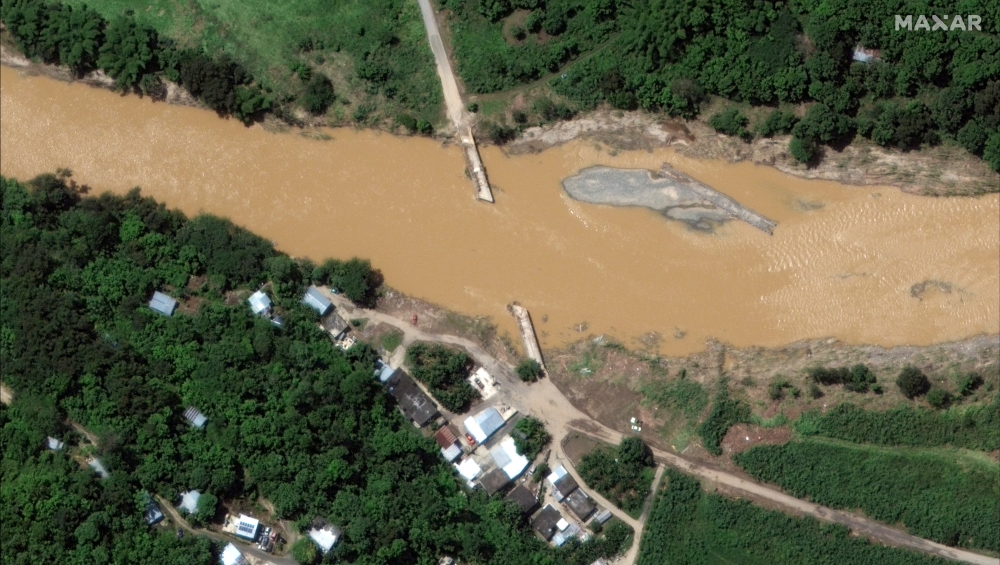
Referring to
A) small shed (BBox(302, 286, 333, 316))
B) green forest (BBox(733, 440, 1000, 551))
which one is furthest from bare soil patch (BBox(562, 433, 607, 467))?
small shed (BBox(302, 286, 333, 316))

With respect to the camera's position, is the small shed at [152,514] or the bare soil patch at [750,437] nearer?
the small shed at [152,514]

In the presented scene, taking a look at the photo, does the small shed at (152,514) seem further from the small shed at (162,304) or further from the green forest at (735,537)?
the green forest at (735,537)

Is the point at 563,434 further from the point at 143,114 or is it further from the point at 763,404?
the point at 143,114


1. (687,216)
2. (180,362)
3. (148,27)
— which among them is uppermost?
(148,27)

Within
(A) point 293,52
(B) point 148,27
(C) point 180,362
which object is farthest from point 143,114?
(C) point 180,362

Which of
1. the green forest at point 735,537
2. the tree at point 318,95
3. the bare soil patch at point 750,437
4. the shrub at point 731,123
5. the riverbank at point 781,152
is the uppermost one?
the tree at point 318,95

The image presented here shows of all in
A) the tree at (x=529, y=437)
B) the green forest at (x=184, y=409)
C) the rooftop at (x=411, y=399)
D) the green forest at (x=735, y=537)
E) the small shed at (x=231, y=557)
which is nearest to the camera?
the green forest at (x=184, y=409)

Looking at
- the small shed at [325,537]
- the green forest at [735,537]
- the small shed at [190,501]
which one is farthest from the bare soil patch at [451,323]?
the small shed at [190,501]

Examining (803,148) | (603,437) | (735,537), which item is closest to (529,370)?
(603,437)
